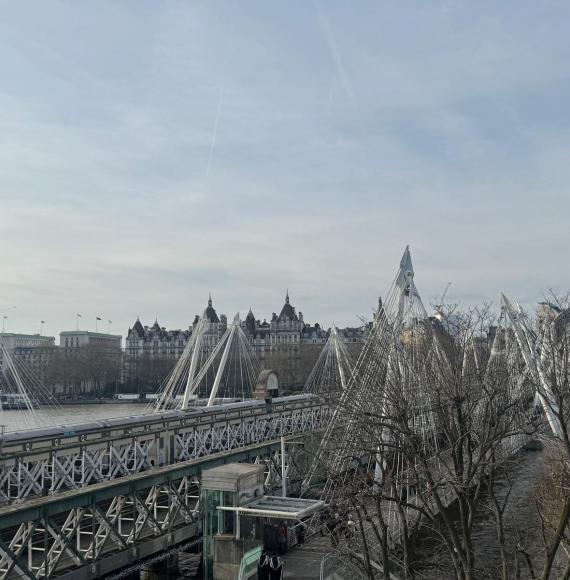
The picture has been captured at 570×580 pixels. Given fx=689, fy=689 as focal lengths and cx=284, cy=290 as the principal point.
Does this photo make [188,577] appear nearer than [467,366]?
Yes

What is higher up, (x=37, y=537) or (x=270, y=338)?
(x=270, y=338)

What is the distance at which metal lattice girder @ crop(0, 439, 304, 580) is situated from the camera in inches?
576

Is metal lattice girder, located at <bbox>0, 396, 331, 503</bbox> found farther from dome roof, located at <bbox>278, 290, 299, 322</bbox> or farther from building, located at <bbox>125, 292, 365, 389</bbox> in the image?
dome roof, located at <bbox>278, 290, 299, 322</bbox>

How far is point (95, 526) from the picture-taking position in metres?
16.8

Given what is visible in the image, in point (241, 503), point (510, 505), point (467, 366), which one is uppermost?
point (467, 366)

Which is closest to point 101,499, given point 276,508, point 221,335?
point 276,508

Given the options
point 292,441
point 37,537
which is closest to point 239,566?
point 37,537

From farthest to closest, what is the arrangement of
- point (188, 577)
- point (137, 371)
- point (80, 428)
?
point (137, 371)
point (80, 428)
point (188, 577)

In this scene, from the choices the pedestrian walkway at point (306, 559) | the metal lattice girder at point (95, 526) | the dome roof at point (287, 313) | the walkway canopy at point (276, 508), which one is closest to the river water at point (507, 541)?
the pedestrian walkway at point (306, 559)

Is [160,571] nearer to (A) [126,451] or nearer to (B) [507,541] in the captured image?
(A) [126,451]

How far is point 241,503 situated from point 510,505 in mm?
17136

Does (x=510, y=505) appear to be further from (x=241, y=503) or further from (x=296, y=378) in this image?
(x=296, y=378)

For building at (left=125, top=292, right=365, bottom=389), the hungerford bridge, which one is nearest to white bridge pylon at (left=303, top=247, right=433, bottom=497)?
the hungerford bridge

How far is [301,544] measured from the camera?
70.8 ft
